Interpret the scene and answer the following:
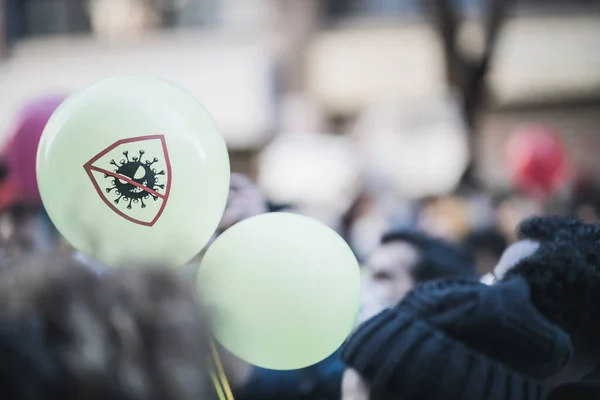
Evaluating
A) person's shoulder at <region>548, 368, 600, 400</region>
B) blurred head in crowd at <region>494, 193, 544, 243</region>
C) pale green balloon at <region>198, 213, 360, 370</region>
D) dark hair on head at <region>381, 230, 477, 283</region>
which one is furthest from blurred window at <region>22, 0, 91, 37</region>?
person's shoulder at <region>548, 368, 600, 400</region>

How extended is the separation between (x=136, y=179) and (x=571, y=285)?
80 cm

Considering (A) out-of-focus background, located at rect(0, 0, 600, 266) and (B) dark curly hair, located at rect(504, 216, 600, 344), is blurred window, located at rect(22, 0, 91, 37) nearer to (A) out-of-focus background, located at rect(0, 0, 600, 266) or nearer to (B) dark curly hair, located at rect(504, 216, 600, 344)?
(A) out-of-focus background, located at rect(0, 0, 600, 266)

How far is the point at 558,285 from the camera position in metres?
1.55

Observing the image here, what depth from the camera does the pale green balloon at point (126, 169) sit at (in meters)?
1.58

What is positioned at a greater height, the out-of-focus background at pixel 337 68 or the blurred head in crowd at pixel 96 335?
the blurred head in crowd at pixel 96 335

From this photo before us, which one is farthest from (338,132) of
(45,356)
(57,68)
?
(45,356)

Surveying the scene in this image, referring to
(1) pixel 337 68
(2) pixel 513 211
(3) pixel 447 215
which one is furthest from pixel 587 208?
(1) pixel 337 68

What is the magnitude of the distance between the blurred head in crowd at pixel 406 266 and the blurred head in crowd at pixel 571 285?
1.24m

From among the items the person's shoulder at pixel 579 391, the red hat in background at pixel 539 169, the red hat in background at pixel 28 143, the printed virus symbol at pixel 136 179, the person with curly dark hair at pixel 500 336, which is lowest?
the red hat in background at pixel 539 169

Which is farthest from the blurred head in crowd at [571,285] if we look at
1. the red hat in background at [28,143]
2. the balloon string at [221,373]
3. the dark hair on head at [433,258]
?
the red hat in background at [28,143]

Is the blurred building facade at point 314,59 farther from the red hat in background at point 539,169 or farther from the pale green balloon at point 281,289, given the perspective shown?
the pale green balloon at point 281,289

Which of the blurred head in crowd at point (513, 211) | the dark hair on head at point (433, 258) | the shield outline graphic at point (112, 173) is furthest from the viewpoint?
the blurred head in crowd at point (513, 211)

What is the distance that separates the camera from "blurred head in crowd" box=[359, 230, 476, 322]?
290 centimetres

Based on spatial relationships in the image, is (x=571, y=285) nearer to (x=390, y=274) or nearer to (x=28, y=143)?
(x=390, y=274)
